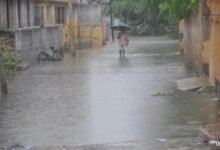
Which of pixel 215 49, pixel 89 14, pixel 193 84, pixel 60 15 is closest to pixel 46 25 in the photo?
pixel 60 15

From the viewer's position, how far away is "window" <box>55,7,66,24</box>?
167 feet

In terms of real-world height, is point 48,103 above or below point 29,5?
below

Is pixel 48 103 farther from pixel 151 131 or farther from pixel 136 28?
pixel 136 28

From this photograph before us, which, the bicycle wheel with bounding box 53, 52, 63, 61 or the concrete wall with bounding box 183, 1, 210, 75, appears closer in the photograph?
the concrete wall with bounding box 183, 1, 210, 75

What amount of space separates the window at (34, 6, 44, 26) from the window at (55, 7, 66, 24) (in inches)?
200

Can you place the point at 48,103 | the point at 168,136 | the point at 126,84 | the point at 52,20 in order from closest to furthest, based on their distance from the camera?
1. the point at 168,136
2. the point at 48,103
3. the point at 126,84
4. the point at 52,20

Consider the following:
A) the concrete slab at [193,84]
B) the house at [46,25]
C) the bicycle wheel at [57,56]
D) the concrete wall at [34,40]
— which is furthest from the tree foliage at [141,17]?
the concrete slab at [193,84]

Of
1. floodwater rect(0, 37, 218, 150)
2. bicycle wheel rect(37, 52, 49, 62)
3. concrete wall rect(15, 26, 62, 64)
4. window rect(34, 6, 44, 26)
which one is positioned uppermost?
window rect(34, 6, 44, 26)

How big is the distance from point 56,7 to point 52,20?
106 inches

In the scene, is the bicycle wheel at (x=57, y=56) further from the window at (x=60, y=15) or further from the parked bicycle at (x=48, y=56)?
the window at (x=60, y=15)

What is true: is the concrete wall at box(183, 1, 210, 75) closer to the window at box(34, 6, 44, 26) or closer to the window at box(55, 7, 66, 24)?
the window at box(34, 6, 44, 26)

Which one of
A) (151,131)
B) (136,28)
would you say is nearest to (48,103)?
(151,131)

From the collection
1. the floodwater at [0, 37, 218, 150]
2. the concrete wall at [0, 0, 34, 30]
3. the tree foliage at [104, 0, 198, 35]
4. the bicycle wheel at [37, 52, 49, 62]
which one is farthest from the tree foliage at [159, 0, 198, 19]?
the tree foliage at [104, 0, 198, 35]

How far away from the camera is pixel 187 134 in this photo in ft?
37.1
